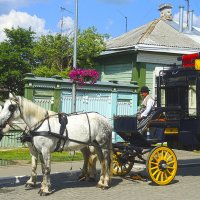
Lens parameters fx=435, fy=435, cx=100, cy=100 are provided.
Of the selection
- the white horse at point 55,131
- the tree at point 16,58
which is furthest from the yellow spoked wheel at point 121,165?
the tree at point 16,58

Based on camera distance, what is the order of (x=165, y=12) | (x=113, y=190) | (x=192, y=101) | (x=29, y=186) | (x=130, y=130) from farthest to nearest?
(x=165, y=12) < (x=192, y=101) < (x=130, y=130) < (x=29, y=186) < (x=113, y=190)

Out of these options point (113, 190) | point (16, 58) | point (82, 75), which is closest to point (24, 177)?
point (113, 190)

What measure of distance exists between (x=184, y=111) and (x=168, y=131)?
69 cm

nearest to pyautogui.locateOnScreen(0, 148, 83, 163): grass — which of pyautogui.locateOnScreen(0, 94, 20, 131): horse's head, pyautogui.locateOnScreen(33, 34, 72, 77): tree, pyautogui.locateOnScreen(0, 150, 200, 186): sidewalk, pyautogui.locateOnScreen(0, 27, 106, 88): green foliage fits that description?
pyautogui.locateOnScreen(0, 150, 200, 186): sidewalk

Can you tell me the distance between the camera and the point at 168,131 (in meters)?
10.3

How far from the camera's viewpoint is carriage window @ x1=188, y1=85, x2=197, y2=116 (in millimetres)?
10453

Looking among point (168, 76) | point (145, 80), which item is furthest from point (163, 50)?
point (168, 76)

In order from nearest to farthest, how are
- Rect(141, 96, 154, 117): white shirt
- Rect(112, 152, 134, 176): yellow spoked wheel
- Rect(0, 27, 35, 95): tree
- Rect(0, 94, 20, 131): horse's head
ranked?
Rect(0, 94, 20, 131): horse's head, Rect(141, 96, 154, 117): white shirt, Rect(112, 152, 134, 176): yellow spoked wheel, Rect(0, 27, 35, 95): tree

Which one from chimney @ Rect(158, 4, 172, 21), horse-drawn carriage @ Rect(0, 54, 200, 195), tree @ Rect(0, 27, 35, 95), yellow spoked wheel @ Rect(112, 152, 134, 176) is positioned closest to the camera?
horse-drawn carriage @ Rect(0, 54, 200, 195)

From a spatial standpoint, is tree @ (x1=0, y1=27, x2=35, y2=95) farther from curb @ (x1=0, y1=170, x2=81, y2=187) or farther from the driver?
the driver

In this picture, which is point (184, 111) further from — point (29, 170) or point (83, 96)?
point (83, 96)

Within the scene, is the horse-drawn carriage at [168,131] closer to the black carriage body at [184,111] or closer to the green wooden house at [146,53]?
the black carriage body at [184,111]

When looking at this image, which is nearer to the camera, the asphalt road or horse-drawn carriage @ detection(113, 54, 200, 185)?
the asphalt road

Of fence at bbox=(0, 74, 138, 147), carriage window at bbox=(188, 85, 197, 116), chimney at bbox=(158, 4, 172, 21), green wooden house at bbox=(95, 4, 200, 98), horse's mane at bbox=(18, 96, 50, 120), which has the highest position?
chimney at bbox=(158, 4, 172, 21)
